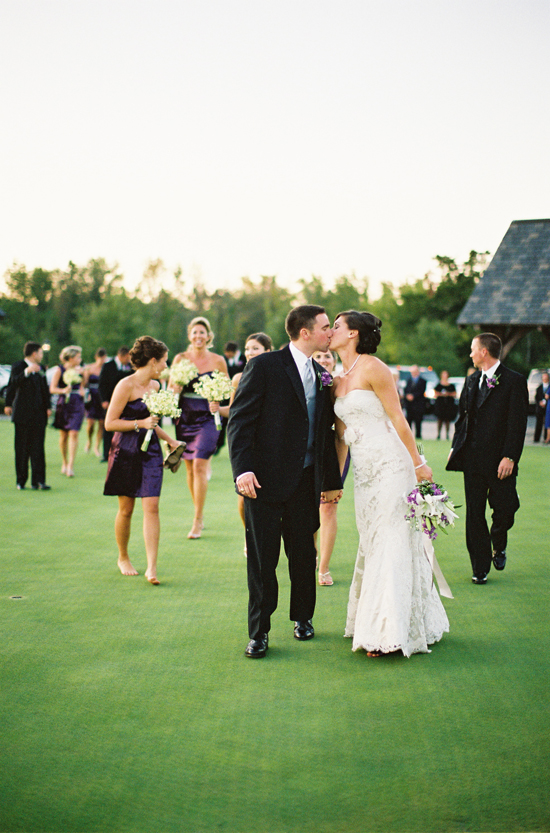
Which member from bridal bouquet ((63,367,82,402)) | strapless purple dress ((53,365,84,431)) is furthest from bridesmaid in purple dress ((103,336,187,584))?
bridal bouquet ((63,367,82,402))

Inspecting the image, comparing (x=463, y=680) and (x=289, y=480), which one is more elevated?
(x=289, y=480)

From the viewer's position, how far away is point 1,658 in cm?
464

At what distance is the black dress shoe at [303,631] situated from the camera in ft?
16.6

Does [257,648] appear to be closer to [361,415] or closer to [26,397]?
[361,415]

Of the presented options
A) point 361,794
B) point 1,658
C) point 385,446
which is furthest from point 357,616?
point 1,658

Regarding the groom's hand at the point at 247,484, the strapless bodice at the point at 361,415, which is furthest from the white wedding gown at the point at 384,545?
the groom's hand at the point at 247,484

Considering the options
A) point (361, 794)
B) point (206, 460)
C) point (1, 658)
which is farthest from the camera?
point (206, 460)

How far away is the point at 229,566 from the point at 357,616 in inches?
101

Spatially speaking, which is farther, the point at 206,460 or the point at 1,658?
the point at 206,460

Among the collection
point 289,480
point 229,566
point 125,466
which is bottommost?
point 229,566

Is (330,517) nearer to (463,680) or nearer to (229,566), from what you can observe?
(229,566)

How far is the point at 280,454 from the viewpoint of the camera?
4.66 metres

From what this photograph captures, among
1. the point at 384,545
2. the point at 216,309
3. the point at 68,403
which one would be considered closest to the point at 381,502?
the point at 384,545

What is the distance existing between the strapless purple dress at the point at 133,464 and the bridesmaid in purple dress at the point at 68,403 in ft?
23.9
